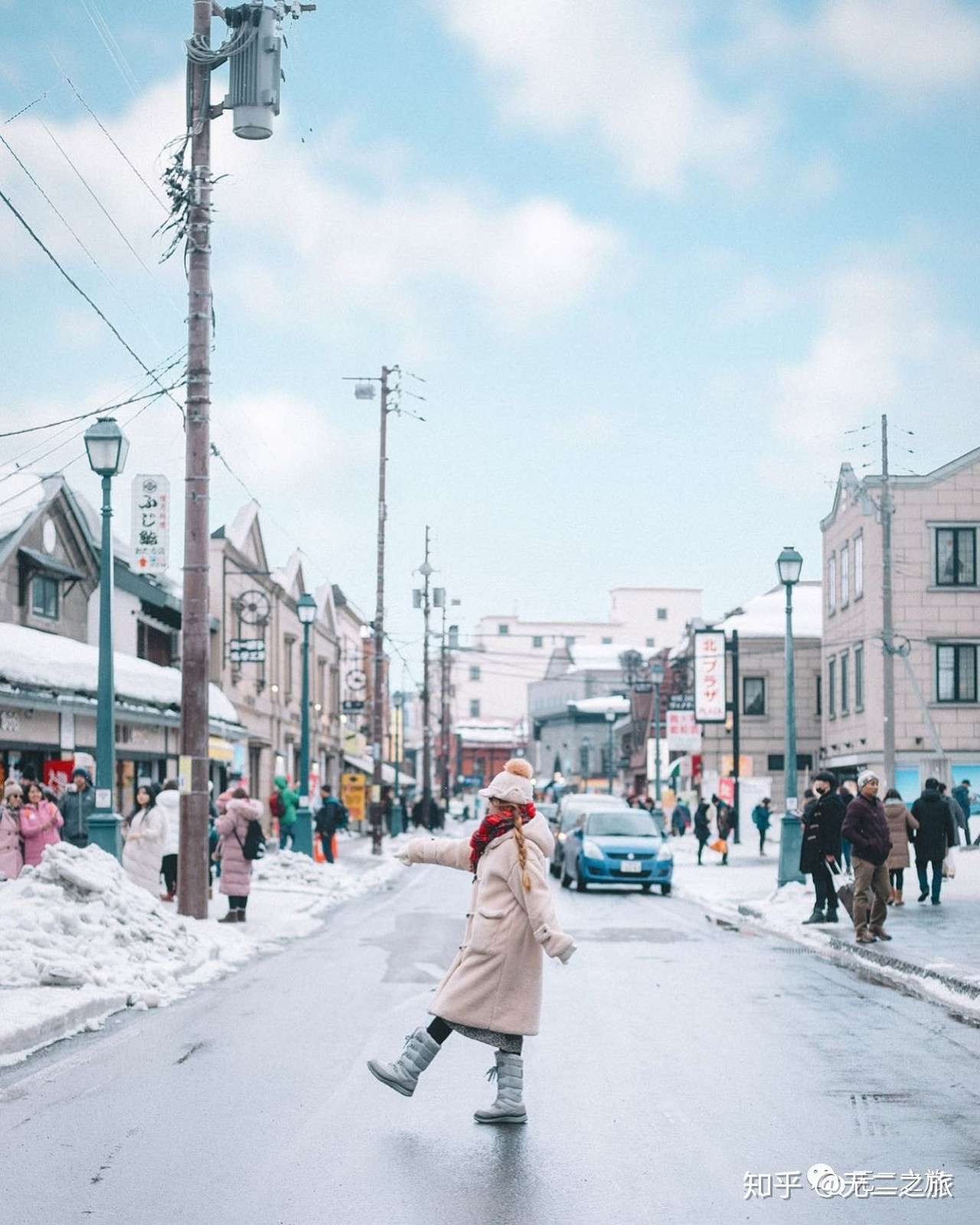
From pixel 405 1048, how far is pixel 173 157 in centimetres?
1435

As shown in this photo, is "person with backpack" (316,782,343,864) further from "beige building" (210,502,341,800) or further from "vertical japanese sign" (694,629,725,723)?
"vertical japanese sign" (694,629,725,723)

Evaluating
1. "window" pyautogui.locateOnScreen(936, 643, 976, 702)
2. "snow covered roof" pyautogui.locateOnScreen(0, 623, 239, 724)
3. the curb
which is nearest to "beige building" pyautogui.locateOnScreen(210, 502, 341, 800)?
"snow covered roof" pyautogui.locateOnScreen(0, 623, 239, 724)

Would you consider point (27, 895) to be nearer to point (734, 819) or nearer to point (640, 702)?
point (734, 819)

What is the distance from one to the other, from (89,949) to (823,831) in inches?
370

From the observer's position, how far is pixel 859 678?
5119 cm

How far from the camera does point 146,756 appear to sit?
37031 mm

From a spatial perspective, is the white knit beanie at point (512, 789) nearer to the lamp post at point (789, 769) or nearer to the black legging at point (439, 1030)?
the black legging at point (439, 1030)

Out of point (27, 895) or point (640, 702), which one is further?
point (640, 702)

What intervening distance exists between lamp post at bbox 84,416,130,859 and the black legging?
10.4 metres

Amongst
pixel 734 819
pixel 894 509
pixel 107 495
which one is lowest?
pixel 734 819

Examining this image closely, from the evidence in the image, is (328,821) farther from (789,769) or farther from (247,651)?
(789,769)

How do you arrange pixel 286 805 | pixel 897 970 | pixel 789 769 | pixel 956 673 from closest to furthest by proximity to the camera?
pixel 897 970 → pixel 789 769 → pixel 286 805 → pixel 956 673

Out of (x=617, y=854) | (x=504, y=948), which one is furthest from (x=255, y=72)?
(x=617, y=854)

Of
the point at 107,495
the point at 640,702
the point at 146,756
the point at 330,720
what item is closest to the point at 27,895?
the point at 107,495
